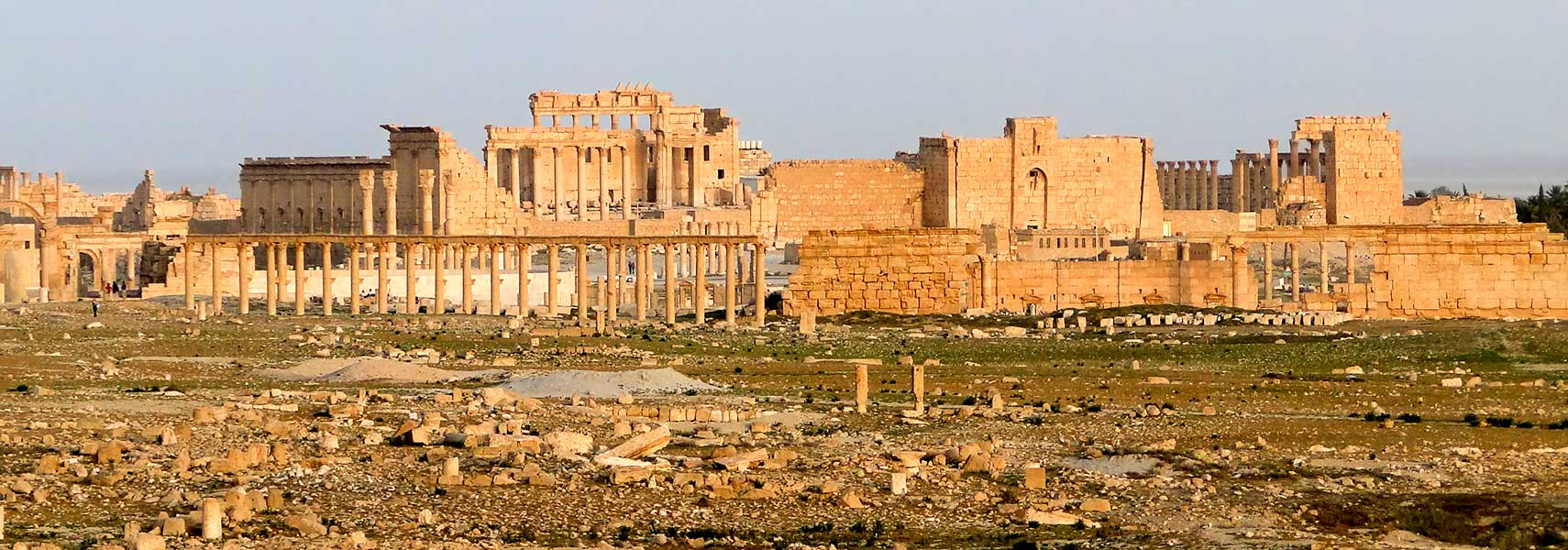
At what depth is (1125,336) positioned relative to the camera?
2016 inches

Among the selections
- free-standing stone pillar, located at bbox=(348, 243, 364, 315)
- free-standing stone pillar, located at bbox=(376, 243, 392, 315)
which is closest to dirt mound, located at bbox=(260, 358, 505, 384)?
free-standing stone pillar, located at bbox=(348, 243, 364, 315)

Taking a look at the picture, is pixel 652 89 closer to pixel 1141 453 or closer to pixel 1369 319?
pixel 1369 319

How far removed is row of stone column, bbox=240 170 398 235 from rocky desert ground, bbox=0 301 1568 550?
38019 mm

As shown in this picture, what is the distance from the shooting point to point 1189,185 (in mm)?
109688

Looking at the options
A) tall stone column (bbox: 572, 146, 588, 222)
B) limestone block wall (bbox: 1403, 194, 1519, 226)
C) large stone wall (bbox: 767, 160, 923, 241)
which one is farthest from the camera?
tall stone column (bbox: 572, 146, 588, 222)

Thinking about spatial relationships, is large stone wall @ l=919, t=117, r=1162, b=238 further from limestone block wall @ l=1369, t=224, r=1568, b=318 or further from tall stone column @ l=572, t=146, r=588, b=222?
limestone block wall @ l=1369, t=224, r=1568, b=318

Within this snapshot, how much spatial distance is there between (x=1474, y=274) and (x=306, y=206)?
40715mm

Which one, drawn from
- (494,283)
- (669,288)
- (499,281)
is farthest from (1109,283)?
(499,281)

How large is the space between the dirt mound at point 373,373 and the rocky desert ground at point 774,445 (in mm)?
94

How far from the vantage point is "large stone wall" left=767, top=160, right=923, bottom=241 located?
3100 inches

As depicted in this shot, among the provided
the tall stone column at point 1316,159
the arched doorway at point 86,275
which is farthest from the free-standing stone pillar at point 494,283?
the tall stone column at point 1316,159

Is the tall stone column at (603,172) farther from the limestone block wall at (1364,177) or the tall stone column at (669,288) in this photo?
the tall stone column at (669,288)

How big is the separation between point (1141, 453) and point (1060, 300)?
94.8 feet

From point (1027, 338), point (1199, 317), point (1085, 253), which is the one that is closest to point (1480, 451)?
point (1027, 338)
